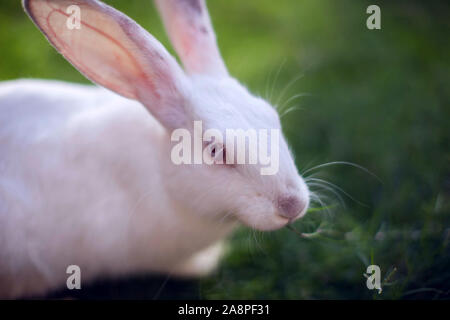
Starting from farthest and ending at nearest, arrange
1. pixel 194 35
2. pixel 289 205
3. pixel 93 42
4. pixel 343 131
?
pixel 343 131
pixel 194 35
pixel 93 42
pixel 289 205

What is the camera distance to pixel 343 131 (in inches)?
137

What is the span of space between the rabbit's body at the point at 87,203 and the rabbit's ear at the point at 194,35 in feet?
1.31

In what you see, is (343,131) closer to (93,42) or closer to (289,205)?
(289,205)

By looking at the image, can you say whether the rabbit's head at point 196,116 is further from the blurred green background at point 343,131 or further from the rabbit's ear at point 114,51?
the blurred green background at point 343,131

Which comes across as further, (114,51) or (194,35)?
(194,35)

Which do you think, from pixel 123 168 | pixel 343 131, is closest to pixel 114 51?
pixel 123 168

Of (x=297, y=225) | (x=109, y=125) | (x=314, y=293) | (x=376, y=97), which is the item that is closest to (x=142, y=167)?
(x=109, y=125)

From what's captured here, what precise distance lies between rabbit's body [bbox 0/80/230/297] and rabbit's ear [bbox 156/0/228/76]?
15.7 inches

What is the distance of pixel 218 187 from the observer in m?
2.08

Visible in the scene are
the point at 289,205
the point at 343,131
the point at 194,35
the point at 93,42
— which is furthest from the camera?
the point at 343,131

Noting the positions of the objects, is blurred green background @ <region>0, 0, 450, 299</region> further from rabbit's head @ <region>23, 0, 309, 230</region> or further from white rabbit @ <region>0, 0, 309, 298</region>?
rabbit's head @ <region>23, 0, 309, 230</region>

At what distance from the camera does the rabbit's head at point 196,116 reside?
195 cm

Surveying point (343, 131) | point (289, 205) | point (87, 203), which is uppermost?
point (343, 131)

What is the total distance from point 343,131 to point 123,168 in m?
1.85
